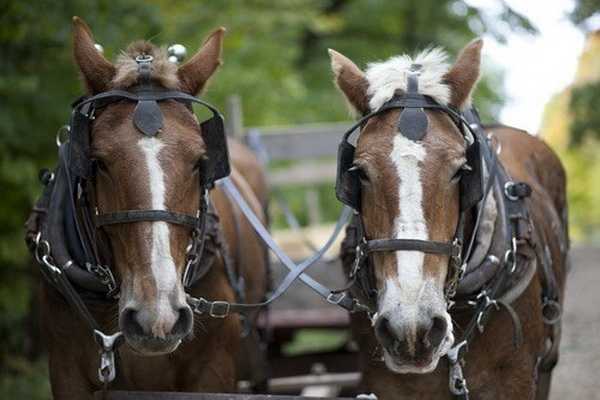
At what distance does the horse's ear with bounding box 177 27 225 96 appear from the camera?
473cm

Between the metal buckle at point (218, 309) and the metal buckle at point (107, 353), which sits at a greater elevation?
the metal buckle at point (218, 309)

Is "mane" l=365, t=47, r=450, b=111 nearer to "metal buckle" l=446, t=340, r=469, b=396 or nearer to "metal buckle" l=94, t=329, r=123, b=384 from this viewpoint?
"metal buckle" l=446, t=340, r=469, b=396

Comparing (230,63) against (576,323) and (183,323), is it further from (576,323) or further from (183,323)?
(183,323)

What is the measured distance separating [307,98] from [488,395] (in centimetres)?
1146

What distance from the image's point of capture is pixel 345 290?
4.69 metres

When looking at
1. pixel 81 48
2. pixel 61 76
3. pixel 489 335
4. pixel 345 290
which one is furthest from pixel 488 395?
pixel 61 76

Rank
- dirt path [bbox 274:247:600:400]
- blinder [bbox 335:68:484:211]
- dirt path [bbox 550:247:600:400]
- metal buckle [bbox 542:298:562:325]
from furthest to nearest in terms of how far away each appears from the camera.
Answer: dirt path [bbox 550:247:600:400] < dirt path [bbox 274:247:600:400] < metal buckle [bbox 542:298:562:325] < blinder [bbox 335:68:484:211]

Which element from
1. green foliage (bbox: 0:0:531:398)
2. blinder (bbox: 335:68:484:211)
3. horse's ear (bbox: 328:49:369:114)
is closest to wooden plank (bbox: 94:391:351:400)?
blinder (bbox: 335:68:484:211)

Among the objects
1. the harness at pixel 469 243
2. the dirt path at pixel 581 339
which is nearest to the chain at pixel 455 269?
the harness at pixel 469 243

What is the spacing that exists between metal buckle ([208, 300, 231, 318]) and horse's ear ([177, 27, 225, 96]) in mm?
931

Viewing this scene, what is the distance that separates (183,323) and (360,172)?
90 cm

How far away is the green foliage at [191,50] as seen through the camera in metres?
8.23

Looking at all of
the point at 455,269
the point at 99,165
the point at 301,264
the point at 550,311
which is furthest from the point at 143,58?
the point at 550,311

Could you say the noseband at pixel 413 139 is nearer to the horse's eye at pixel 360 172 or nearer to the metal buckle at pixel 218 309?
the horse's eye at pixel 360 172
